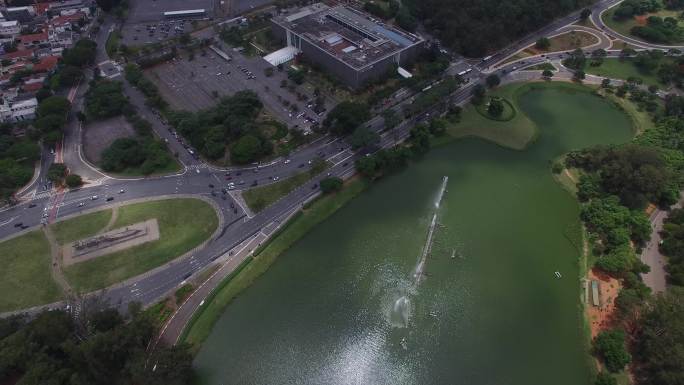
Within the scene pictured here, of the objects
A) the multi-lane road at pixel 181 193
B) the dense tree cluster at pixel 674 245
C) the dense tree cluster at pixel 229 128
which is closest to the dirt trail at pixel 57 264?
the multi-lane road at pixel 181 193

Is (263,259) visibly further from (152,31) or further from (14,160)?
(152,31)

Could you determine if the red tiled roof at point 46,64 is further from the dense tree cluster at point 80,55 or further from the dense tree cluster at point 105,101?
the dense tree cluster at point 105,101

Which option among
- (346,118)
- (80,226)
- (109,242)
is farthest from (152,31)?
Result: (109,242)

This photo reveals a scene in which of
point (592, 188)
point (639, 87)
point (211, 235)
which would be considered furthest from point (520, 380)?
point (639, 87)

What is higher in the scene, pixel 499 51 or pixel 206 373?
pixel 499 51

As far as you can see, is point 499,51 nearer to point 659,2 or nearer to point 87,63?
point 659,2

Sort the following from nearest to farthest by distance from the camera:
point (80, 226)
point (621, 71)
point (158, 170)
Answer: point (80, 226), point (158, 170), point (621, 71)
